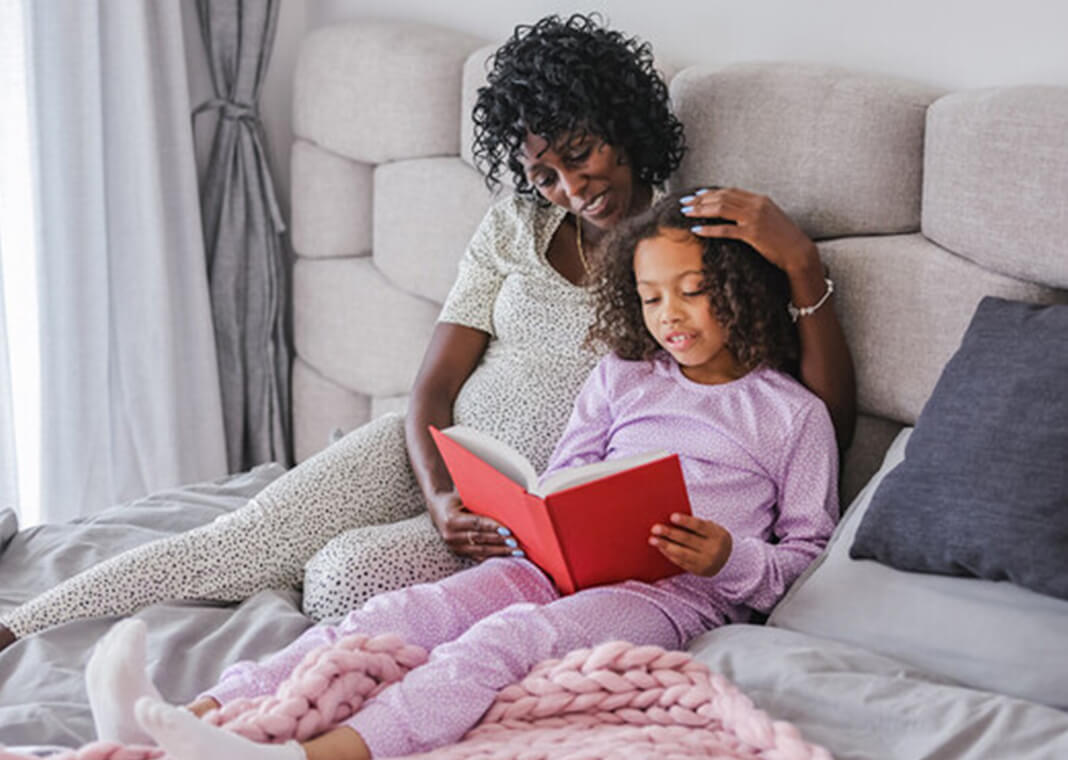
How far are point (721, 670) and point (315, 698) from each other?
18.0 inches

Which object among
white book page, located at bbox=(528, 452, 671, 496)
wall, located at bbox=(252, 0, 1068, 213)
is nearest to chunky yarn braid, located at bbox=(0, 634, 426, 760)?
white book page, located at bbox=(528, 452, 671, 496)

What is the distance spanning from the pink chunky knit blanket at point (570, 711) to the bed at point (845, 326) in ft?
0.26

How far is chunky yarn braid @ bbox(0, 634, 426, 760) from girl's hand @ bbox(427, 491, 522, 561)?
31 centimetres

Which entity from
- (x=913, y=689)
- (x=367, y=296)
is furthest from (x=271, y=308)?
(x=913, y=689)

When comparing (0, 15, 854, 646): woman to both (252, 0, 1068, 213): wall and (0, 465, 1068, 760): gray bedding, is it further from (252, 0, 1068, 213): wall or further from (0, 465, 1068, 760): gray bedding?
(252, 0, 1068, 213): wall

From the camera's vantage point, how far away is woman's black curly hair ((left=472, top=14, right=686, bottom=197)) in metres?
2.03

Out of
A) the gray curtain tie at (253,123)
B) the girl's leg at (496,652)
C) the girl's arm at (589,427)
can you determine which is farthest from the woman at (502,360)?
the gray curtain tie at (253,123)

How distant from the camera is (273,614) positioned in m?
1.83

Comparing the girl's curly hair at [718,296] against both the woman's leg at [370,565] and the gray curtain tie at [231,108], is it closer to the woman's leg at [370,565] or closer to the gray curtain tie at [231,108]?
the woman's leg at [370,565]

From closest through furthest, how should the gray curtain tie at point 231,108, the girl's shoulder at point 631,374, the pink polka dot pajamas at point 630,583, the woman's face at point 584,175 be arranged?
the pink polka dot pajamas at point 630,583, the girl's shoulder at point 631,374, the woman's face at point 584,175, the gray curtain tie at point 231,108

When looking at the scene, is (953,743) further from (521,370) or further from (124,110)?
(124,110)

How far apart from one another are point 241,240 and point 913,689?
197 cm

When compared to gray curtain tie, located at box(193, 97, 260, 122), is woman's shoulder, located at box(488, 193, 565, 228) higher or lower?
lower

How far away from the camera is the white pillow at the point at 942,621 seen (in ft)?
4.79
